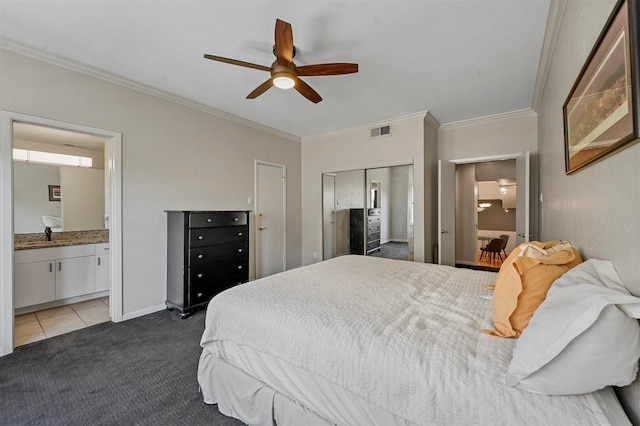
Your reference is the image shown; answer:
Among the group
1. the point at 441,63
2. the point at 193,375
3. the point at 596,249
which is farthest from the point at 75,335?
the point at 441,63

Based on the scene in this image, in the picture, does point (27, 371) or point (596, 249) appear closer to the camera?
point (596, 249)

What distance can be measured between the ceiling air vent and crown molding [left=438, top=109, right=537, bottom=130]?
99 cm

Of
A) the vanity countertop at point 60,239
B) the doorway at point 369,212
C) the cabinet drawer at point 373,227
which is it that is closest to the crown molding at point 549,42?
the doorway at point 369,212

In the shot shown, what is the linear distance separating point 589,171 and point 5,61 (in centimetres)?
435

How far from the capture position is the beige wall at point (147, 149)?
8.21ft

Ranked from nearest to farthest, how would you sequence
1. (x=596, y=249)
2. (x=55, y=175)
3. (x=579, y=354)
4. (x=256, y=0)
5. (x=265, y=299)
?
(x=579, y=354) < (x=596, y=249) < (x=265, y=299) < (x=256, y=0) < (x=55, y=175)

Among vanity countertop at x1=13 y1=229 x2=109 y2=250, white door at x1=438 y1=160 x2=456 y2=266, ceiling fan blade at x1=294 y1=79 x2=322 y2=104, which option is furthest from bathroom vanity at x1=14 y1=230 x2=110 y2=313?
white door at x1=438 y1=160 x2=456 y2=266

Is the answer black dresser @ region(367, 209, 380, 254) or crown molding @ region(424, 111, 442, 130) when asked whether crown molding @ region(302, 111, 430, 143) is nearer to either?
crown molding @ region(424, 111, 442, 130)

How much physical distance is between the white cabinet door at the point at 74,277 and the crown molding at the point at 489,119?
229 inches

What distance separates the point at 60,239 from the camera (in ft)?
12.5

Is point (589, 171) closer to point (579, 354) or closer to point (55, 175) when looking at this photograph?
point (579, 354)

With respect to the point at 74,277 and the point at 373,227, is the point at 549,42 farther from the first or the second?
the point at 74,277

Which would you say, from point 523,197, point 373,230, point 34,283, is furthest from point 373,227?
point 34,283

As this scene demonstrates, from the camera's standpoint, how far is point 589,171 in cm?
134
